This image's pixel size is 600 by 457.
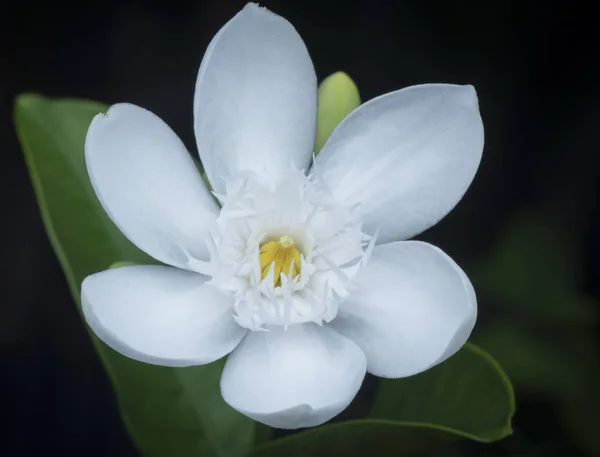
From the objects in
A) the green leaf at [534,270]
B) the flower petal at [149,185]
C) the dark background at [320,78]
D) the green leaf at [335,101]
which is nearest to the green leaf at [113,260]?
the flower petal at [149,185]

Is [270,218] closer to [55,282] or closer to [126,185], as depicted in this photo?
[126,185]

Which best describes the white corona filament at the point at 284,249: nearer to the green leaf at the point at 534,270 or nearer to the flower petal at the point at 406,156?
the flower petal at the point at 406,156

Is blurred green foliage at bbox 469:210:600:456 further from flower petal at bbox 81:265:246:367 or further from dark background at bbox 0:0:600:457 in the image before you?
flower petal at bbox 81:265:246:367

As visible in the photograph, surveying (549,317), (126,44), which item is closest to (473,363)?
(549,317)

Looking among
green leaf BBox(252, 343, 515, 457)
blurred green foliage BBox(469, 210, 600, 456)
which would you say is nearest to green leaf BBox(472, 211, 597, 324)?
blurred green foliage BBox(469, 210, 600, 456)

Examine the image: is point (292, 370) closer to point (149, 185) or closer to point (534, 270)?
point (149, 185)

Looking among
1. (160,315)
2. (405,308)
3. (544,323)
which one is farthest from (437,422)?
(544,323)
